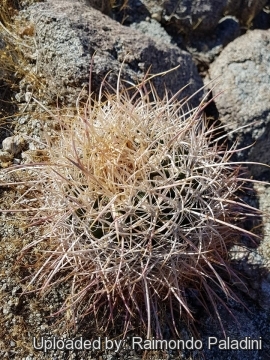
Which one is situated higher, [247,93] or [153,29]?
[153,29]

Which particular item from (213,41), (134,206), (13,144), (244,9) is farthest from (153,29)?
(134,206)

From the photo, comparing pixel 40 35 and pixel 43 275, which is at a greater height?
pixel 40 35

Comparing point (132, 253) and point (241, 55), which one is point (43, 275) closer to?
point (132, 253)

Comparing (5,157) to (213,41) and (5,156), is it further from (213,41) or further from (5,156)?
(213,41)

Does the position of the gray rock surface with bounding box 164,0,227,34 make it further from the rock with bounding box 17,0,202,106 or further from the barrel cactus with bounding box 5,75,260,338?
the barrel cactus with bounding box 5,75,260,338

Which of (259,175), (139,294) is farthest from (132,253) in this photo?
(259,175)

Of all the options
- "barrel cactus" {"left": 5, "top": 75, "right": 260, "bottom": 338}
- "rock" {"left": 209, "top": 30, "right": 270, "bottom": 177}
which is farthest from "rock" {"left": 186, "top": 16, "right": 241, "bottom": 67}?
"barrel cactus" {"left": 5, "top": 75, "right": 260, "bottom": 338}
